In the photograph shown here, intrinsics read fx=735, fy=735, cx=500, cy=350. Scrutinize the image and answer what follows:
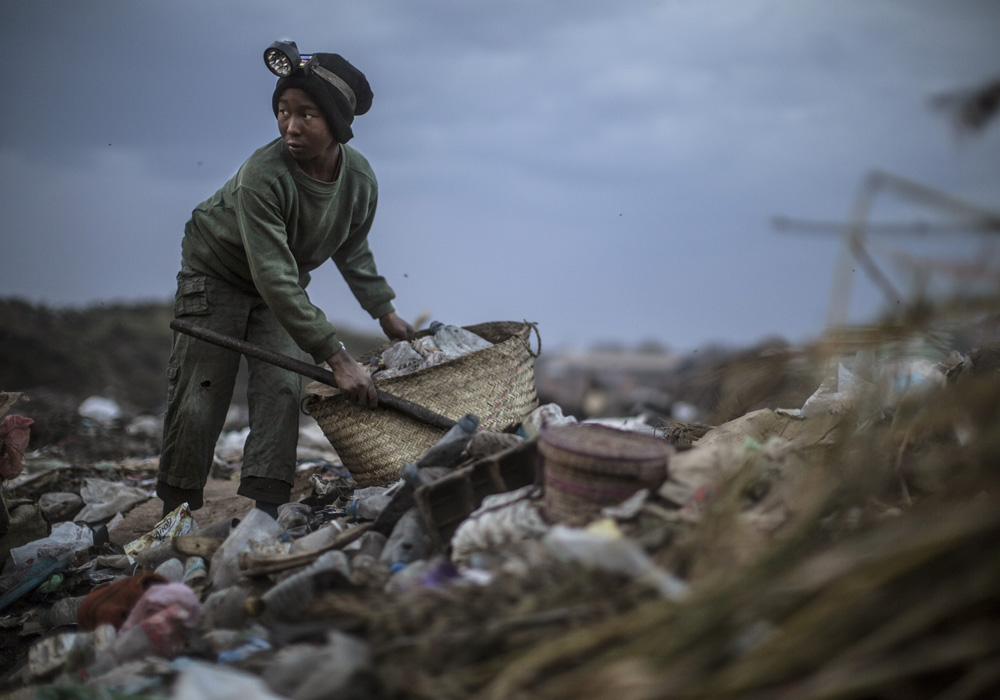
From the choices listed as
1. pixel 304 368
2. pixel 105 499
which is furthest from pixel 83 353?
pixel 304 368

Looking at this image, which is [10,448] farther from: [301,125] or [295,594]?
[295,594]

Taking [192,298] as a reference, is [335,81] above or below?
above

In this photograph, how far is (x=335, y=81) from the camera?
3.04m

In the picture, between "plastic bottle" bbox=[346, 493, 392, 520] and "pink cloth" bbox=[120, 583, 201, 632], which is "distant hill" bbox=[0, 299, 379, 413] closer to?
"plastic bottle" bbox=[346, 493, 392, 520]

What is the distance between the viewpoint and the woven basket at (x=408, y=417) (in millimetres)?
3092

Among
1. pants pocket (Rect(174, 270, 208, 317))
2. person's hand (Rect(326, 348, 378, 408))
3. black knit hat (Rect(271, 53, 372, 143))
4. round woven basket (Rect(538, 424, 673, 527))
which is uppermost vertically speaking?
black knit hat (Rect(271, 53, 372, 143))

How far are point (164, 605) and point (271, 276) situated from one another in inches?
52.4

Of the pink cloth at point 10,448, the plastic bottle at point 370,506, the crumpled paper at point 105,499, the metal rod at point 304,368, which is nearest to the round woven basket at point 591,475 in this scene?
the plastic bottle at point 370,506

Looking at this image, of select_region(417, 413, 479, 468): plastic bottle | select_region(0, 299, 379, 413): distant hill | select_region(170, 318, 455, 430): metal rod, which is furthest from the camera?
select_region(0, 299, 379, 413): distant hill

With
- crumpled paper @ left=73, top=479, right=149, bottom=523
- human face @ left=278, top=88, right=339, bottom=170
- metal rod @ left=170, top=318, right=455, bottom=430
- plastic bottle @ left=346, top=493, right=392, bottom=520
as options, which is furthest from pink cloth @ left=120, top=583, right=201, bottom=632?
crumpled paper @ left=73, top=479, right=149, bottom=523

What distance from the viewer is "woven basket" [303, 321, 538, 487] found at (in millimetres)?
3092

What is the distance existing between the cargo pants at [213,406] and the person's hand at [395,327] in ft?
2.20

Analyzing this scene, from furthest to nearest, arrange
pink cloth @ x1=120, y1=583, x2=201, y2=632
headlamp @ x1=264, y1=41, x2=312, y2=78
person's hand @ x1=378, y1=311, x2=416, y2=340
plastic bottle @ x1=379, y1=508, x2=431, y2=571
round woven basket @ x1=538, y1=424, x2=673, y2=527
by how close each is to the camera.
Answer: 1. person's hand @ x1=378, y1=311, x2=416, y2=340
2. headlamp @ x1=264, y1=41, x2=312, y2=78
3. plastic bottle @ x1=379, y1=508, x2=431, y2=571
4. pink cloth @ x1=120, y1=583, x2=201, y2=632
5. round woven basket @ x1=538, y1=424, x2=673, y2=527

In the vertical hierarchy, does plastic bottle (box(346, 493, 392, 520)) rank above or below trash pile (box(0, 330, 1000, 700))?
above
